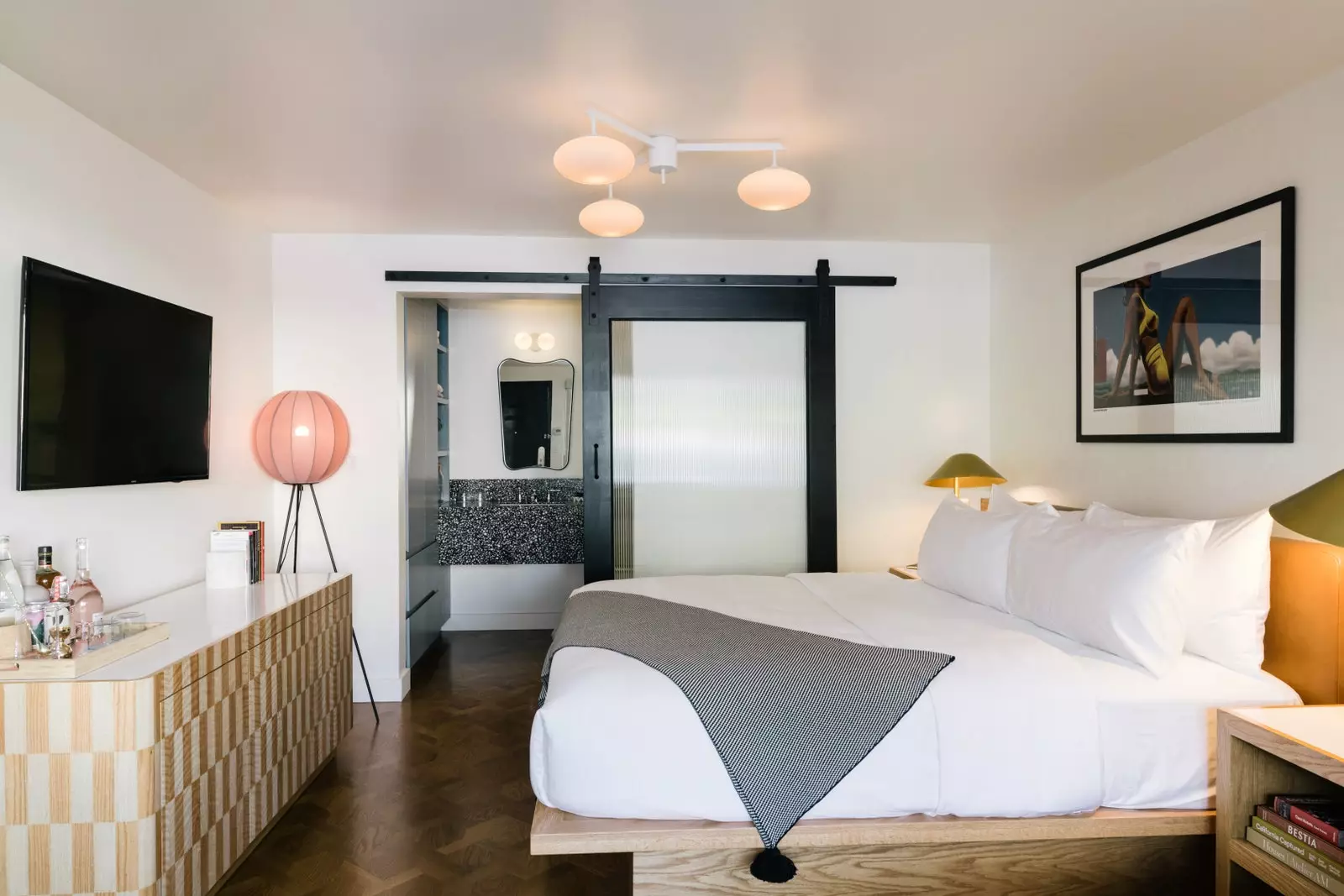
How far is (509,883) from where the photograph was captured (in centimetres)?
239

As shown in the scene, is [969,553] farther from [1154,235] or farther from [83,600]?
[83,600]

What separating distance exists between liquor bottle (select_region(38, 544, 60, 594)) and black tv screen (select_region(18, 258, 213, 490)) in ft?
0.77

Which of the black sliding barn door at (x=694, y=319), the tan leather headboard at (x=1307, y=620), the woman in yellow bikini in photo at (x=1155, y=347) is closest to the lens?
the tan leather headboard at (x=1307, y=620)

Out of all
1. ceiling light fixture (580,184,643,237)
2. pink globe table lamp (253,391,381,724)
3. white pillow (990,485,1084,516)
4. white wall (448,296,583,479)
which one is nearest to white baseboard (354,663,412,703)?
pink globe table lamp (253,391,381,724)

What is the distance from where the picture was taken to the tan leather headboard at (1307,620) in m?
2.17

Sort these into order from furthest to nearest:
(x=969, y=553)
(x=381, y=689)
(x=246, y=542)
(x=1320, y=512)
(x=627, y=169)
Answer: (x=381, y=689) < (x=246, y=542) < (x=969, y=553) < (x=627, y=169) < (x=1320, y=512)

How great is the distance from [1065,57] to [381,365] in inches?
131

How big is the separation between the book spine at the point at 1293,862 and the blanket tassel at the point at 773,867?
1149 mm

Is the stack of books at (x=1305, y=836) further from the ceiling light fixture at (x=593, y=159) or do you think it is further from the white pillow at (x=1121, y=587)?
the ceiling light fixture at (x=593, y=159)

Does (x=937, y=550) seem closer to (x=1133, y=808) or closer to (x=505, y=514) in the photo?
(x=1133, y=808)

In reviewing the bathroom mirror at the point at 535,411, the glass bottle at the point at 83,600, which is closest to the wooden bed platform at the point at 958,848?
the glass bottle at the point at 83,600

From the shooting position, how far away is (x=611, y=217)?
9.07 feet

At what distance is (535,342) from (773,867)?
4.39 m

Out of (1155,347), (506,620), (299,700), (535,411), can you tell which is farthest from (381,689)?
(1155,347)
